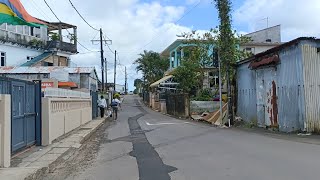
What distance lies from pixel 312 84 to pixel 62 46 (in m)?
37.2

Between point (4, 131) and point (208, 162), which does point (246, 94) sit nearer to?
point (208, 162)

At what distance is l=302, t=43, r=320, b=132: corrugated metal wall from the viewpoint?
59.3ft

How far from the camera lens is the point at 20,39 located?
45438 millimetres

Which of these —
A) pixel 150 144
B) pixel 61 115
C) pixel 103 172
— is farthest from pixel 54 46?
pixel 103 172

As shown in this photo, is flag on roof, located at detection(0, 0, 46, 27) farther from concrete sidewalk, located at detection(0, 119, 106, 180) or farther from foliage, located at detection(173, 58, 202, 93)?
foliage, located at detection(173, 58, 202, 93)

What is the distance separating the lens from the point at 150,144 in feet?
51.6

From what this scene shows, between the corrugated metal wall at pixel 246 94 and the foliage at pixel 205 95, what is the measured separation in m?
10.5

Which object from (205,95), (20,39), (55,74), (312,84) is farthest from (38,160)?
(20,39)

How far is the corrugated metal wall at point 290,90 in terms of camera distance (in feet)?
60.9

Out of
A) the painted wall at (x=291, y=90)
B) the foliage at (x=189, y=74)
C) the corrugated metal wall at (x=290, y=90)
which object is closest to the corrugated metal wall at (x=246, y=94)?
the painted wall at (x=291, y=90)

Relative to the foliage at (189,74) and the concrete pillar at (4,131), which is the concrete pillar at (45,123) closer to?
the concrete pillar at (4,131)

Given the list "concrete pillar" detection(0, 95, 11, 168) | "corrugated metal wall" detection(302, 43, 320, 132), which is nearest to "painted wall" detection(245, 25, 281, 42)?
"corrugated metal wall" detection(302, 43, 320, 132)

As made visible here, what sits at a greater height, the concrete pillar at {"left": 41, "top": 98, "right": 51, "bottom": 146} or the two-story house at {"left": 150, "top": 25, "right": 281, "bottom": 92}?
the two-story house at {"left": 150, "top": 25, "right": 281, "bottom": 92}

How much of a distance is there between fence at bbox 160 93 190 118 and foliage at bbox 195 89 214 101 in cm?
131
